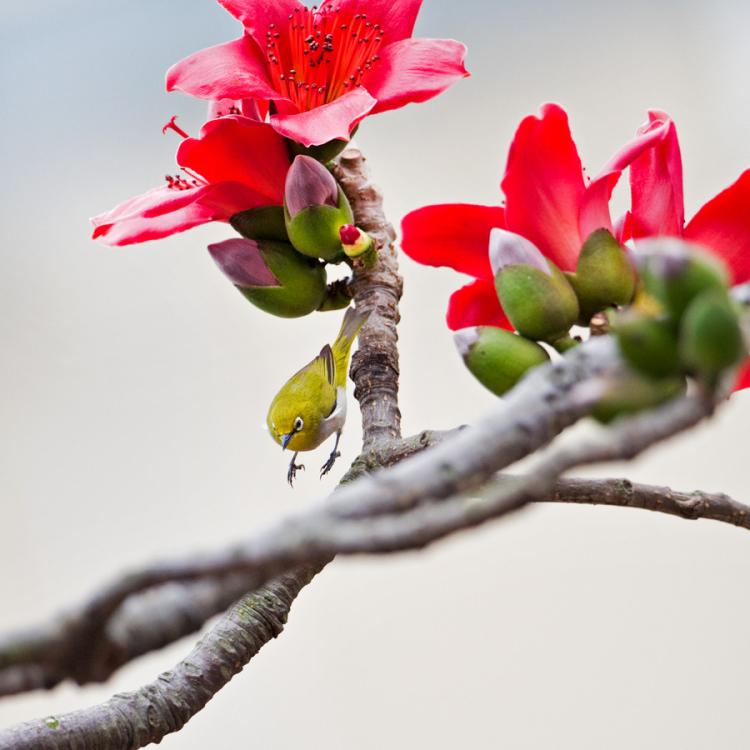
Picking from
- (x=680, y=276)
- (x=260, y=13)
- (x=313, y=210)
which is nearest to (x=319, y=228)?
(x=313, y=210)

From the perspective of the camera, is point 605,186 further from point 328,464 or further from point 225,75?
point 328,464

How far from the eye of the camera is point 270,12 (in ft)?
1.47

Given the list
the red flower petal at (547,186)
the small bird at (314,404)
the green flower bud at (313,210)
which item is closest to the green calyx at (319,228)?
the green flower bud at (313,210)

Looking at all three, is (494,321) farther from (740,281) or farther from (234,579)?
(234,579)

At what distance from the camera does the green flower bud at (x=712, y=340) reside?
135 mm

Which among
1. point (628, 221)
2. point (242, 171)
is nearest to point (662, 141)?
point (628, 221)

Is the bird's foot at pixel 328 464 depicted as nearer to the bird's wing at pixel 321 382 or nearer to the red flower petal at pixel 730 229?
the bird's wing at pixel 321 382

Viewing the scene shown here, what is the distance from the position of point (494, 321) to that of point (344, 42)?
178 millimetres

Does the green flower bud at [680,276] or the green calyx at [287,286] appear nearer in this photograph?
the green flower bud at [680,276]

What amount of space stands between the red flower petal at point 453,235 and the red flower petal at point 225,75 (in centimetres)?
11

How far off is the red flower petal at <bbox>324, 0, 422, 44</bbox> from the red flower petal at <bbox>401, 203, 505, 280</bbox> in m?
0.15

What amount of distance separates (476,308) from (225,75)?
153mm

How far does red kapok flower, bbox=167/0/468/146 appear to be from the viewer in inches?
15.8

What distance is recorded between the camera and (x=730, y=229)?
1.04 feet
